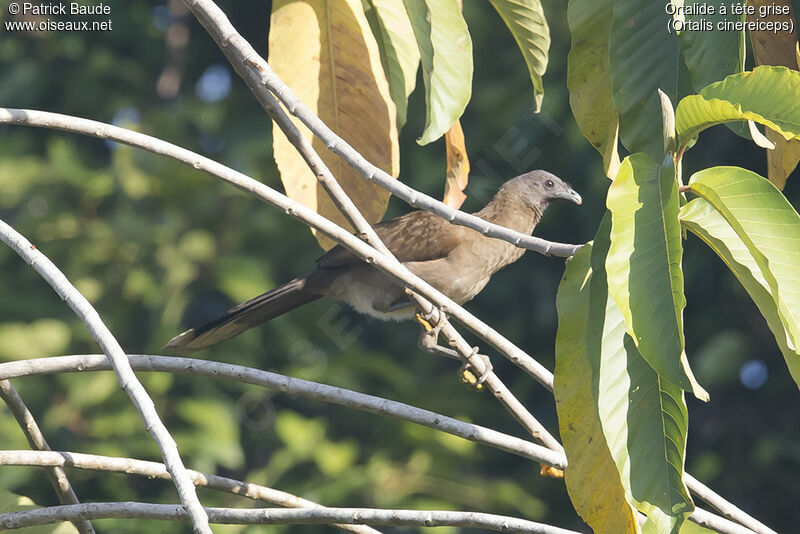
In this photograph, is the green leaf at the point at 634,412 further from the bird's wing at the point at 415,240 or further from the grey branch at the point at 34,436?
the bird's wing at the point at 415,240

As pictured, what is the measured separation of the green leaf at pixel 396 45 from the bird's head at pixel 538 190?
1830 mm

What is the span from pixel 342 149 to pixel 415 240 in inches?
77.5

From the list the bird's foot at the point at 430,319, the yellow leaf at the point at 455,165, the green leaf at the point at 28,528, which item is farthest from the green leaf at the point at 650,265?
the green leaf at the point at 28,528

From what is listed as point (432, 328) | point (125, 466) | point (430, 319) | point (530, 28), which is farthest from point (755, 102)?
point (432, 328)

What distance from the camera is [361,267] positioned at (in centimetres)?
352

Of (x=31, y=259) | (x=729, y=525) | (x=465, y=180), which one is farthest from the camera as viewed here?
(x=465, y=180)

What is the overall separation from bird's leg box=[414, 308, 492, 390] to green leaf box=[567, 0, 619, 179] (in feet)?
1.86

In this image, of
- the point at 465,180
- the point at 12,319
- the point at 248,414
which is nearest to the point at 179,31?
the point at 12,319

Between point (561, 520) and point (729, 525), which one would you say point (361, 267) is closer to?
point (729, 525)

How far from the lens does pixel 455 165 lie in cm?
216

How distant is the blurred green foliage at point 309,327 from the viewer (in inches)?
181

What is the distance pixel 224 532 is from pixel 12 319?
82.1 inches

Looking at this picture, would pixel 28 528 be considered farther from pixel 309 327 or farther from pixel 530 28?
pixel 309 327

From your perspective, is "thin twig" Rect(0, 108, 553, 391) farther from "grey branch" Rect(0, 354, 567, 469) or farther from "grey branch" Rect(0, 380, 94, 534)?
"grey branch" Rect(0, 380, 94, 534)
